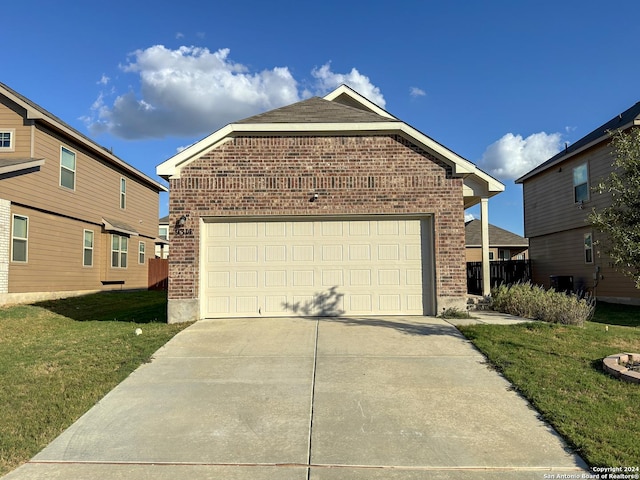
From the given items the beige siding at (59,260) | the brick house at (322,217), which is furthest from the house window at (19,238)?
the brick house at (322,217)

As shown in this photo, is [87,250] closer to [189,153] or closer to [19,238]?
[19,238]

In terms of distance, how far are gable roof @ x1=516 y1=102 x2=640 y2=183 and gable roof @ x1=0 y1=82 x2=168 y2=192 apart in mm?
17258

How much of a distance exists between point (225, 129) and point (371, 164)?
331cm

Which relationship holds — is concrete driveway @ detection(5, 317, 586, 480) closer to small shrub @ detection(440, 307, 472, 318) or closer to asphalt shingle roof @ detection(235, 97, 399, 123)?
small shrub @ detection(440, 307, 472, 318)

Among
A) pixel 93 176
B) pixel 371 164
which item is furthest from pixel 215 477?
pixel 93 176

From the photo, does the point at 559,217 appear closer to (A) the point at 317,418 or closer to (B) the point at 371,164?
(B) the point at 371,164

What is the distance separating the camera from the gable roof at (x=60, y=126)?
A: 14.7 m

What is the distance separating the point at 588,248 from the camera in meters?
17.9

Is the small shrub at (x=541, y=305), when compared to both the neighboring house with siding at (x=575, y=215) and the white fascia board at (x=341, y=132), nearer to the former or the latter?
the white fascia board at (x=341, y=132)

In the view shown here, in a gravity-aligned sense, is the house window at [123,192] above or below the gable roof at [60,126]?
below

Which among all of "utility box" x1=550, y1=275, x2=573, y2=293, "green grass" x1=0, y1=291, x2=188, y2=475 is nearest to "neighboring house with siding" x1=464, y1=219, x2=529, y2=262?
"utility box" x1=550, y1=275, x2=573, y2=293

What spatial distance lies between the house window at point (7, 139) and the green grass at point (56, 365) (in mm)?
5364

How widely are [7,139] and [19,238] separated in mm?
3195

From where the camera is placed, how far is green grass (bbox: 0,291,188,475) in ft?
16.0
